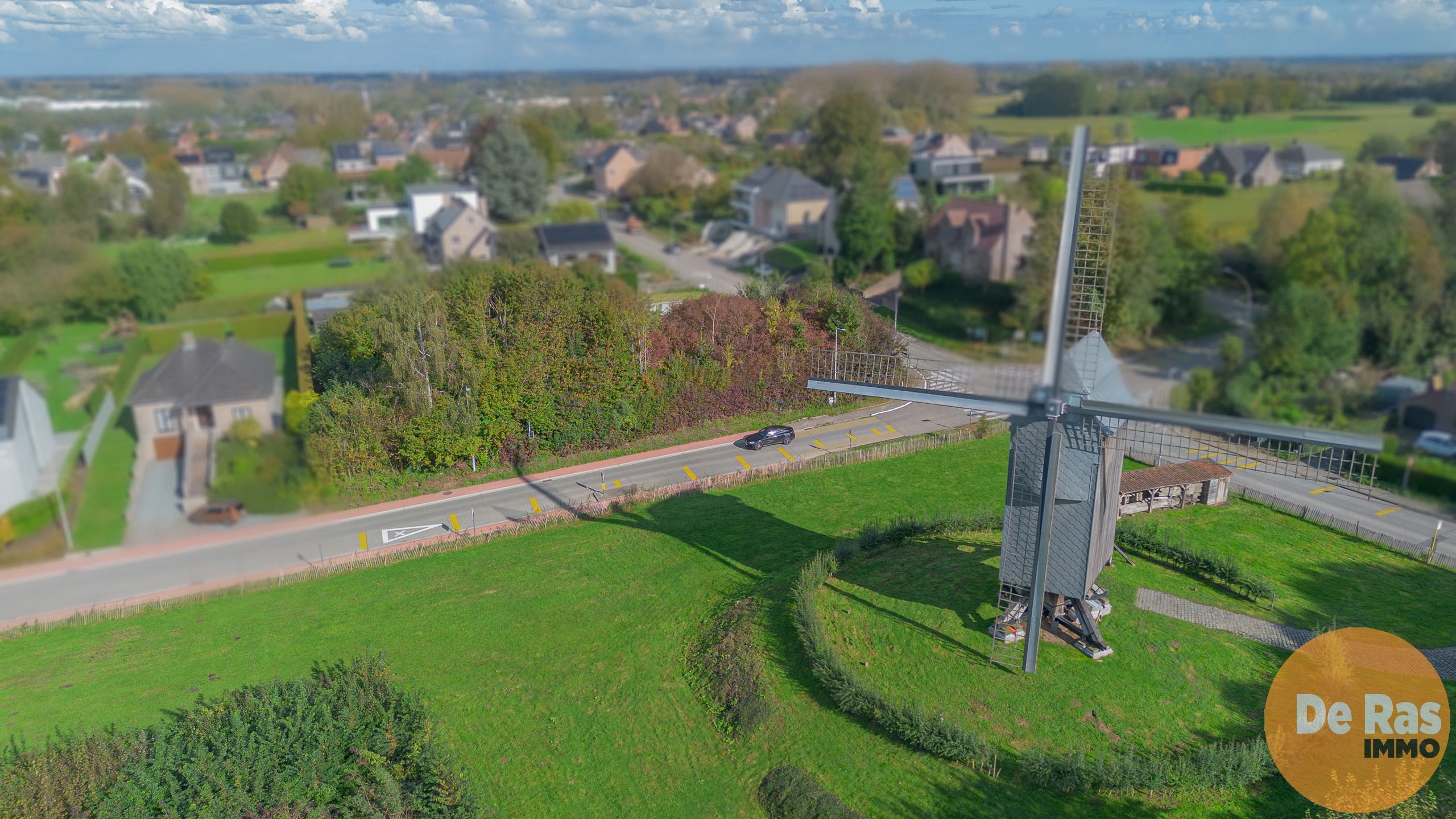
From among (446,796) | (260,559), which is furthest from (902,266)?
(260,559)

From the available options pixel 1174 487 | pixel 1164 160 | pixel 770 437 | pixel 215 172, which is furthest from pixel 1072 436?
pixel 1164 160

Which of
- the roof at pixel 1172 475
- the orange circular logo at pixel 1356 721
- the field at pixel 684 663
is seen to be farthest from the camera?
the roof at pixel 1172 475

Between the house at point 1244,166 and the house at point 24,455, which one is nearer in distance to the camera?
the house at point 24,455

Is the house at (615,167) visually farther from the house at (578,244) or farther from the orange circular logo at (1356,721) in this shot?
the orange circular logo at (1356,721)

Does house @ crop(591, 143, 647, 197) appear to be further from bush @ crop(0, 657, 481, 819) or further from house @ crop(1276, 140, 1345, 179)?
bush @ crop(0, 657, 481, 819)

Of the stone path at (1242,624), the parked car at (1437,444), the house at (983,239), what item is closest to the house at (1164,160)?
the house at (983,239)

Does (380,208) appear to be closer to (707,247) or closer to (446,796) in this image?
(446,796)
